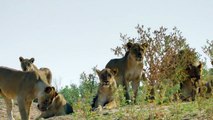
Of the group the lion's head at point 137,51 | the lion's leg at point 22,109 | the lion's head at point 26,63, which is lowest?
the lion's leg at point 22,109

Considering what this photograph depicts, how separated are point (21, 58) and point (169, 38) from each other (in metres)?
5.44

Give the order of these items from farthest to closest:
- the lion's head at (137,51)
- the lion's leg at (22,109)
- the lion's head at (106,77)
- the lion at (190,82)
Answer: the lion's head at (137,51) → the lion at (190,82) → the lion's head at (106,77) → the lion's leg at (22,109)

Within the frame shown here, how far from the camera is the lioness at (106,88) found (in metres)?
14.3

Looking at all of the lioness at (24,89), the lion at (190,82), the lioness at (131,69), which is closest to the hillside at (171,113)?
the lioness at (24,89)

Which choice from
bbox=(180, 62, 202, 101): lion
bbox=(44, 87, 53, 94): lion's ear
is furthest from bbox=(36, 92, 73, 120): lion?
bbox=(180, 62, 202, 101): lion

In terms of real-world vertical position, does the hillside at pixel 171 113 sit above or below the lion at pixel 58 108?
below

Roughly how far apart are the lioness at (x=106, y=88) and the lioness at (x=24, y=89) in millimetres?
1990

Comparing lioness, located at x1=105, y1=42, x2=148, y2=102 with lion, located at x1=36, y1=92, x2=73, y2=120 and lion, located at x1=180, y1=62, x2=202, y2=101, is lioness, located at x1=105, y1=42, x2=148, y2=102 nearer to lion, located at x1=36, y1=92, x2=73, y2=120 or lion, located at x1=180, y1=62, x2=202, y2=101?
lion, located at x1=180, y1=62, x2=202, y2=101

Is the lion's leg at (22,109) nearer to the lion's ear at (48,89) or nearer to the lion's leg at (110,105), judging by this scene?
the lion's ear at (48,89)

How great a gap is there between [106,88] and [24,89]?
252cm

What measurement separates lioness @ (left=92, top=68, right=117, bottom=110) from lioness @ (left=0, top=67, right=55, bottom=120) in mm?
1990

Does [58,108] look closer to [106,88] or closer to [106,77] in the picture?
[106,88]

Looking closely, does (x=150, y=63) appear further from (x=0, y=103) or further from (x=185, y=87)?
(x=0, y=103)

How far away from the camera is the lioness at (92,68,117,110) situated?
14.3 meters
